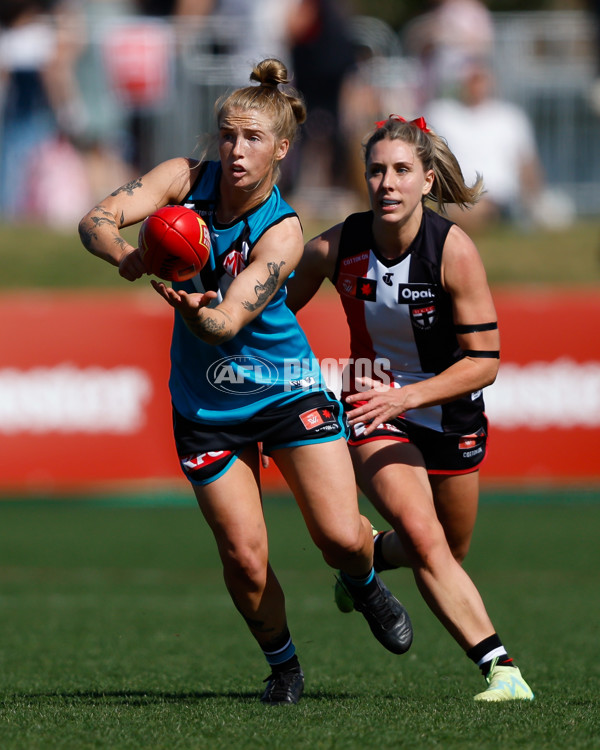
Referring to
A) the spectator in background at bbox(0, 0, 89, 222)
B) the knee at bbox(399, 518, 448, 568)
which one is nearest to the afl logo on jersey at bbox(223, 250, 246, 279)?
the knee at bbox(399, 518, 448, 568)

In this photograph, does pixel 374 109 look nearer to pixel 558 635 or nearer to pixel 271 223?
pixel 558 635

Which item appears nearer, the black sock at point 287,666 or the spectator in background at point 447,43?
the black sock at point 287,666

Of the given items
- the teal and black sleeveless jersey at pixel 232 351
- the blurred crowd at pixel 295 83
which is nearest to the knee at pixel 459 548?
the teal and black sleeveless jersey at pixel 232 351

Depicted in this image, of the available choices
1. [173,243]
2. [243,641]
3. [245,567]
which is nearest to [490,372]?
[245,567]

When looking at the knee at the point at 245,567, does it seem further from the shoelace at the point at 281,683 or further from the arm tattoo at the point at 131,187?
the arm tattoo at the point at 131,187

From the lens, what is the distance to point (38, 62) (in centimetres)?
1441

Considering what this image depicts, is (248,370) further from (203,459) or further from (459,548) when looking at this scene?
(459,548)

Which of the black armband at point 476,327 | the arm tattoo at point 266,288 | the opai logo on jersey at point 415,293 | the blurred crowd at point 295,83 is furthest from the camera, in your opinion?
the blurred crowd at point 295,83

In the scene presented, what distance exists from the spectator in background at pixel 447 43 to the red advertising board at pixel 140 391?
3.49 metres

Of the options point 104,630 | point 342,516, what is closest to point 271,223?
point 342,516

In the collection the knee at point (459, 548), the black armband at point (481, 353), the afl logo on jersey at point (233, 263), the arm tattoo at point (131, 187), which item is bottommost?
the knee at point (459, 548)

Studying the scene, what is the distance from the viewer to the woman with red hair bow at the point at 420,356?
5.05 metres

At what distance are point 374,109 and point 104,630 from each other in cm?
893

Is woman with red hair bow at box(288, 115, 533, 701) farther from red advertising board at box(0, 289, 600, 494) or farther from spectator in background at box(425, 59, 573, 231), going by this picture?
spectator in background at box(425, 59, 573, 231)
